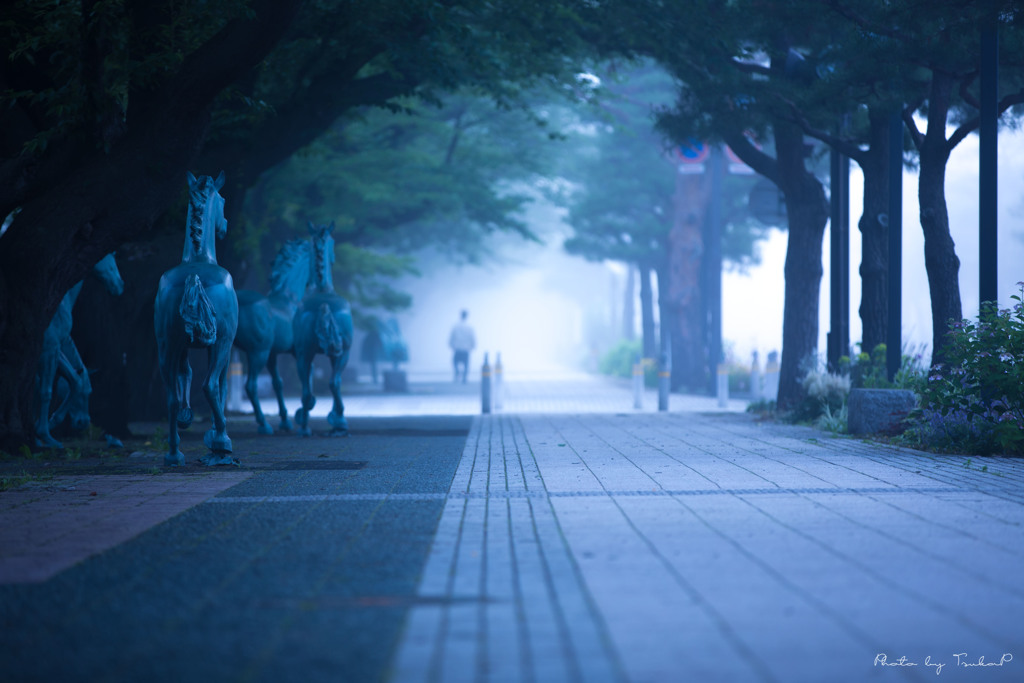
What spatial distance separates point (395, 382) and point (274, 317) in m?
15.6

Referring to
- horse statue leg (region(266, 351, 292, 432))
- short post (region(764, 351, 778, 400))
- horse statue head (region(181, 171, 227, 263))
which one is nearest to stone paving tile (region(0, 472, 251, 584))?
horse statue head (region(181, 171, 227, 263))

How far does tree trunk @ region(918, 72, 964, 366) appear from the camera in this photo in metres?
12.5

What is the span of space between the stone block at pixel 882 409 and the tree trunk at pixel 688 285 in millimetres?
16719

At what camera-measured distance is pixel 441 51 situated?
1345 cm

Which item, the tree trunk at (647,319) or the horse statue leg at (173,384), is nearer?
the horse statue leg at (173,384)

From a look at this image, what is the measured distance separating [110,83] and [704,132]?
8.91 metres

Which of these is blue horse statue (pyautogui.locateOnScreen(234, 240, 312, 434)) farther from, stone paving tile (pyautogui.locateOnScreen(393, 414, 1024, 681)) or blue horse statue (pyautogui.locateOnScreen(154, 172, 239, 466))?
stone paving tile (pyautogui.locateOnScreen(393, 414, 1024, 681))

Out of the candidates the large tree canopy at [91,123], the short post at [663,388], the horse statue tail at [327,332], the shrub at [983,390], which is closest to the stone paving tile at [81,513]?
the large tree canopy at [91,123]

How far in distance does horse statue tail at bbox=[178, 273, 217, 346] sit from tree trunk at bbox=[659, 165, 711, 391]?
21735 millimetres

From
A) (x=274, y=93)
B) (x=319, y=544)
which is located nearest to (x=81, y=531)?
(x=319, y=544)

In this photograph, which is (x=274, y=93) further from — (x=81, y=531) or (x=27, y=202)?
(x=81, y=531)

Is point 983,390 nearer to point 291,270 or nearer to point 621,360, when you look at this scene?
point 291,270

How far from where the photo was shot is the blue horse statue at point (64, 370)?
1100cm

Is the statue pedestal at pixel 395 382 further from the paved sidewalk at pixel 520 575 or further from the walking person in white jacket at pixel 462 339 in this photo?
the paved sidewalk at pixel 520 575
